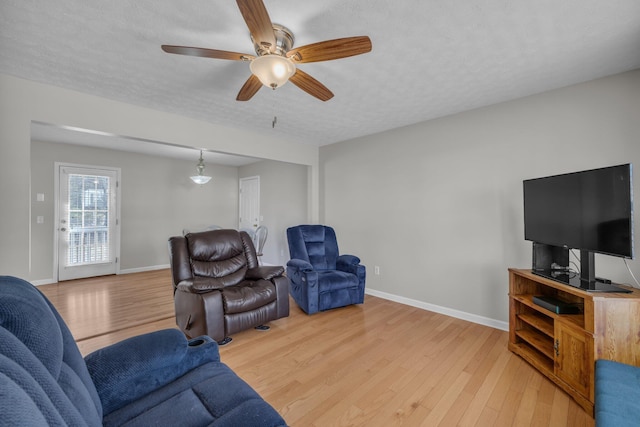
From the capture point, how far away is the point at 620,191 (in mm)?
1751

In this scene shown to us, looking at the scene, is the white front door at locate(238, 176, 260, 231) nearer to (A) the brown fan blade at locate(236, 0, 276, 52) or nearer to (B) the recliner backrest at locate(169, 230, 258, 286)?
(B) the recliner backrest at locate(169, 230, 258, 286)

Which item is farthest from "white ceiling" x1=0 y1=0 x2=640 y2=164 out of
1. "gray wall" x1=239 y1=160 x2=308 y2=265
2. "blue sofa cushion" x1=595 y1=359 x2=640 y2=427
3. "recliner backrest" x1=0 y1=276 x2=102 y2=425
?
"gray wall" x1=239 y1=160 x2=308 y2=265

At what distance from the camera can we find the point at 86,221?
16.7 ft

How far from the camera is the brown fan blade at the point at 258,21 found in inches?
49.4

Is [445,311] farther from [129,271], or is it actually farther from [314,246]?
[129,271]

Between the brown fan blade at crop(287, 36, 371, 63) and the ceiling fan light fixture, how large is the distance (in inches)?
3.0

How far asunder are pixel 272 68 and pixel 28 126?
7.71ft

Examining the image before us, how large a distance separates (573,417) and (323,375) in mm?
1594

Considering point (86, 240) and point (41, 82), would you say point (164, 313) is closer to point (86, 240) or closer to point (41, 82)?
point (41, 82)

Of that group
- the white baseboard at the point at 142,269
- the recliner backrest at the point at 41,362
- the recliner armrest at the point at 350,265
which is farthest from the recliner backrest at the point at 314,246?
the white baseboard at the point at 142,269

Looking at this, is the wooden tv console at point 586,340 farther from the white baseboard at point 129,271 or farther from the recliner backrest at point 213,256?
the white baseboard at point 129,271

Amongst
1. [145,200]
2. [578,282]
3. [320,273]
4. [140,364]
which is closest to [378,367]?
[320,273]

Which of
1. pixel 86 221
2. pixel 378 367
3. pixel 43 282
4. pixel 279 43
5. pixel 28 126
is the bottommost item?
pixel 378 367

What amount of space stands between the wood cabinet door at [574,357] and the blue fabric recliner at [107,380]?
1.96 meters
